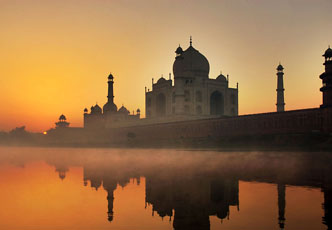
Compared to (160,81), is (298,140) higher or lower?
lower

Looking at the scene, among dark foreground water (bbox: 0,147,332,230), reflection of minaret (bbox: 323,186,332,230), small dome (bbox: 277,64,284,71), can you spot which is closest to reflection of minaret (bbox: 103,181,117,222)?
dark foreground water (bbox: 0,147,332,230)

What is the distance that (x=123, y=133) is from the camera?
172 feet

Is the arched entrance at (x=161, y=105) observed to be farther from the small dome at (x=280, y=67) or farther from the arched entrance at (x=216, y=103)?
the small dome at (x=280, y=67)

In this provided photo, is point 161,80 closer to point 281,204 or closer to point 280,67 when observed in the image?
point 280,67

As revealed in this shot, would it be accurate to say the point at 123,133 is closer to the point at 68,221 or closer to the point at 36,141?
the point at 36,141

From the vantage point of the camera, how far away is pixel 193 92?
5009cm

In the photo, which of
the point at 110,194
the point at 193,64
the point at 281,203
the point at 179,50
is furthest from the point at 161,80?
the point at 281,203

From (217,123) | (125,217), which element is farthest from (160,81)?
(125,217)

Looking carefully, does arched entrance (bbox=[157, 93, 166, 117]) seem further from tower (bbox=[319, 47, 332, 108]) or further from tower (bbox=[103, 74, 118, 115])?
tower (bbox=[319, 47, 332, 108])

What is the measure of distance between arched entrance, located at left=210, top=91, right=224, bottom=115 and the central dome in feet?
11.2

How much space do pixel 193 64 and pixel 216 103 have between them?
6.70 m

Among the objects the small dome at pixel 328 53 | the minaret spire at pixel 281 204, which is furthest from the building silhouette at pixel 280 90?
the minaret spire at pixel 281 204

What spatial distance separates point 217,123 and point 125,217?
32.4 meters

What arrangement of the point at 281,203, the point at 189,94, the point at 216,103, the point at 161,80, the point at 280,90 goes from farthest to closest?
the point at 161,80, the point at 216,103, the point at 189,94, the point at 280,90, the point at 281,203
